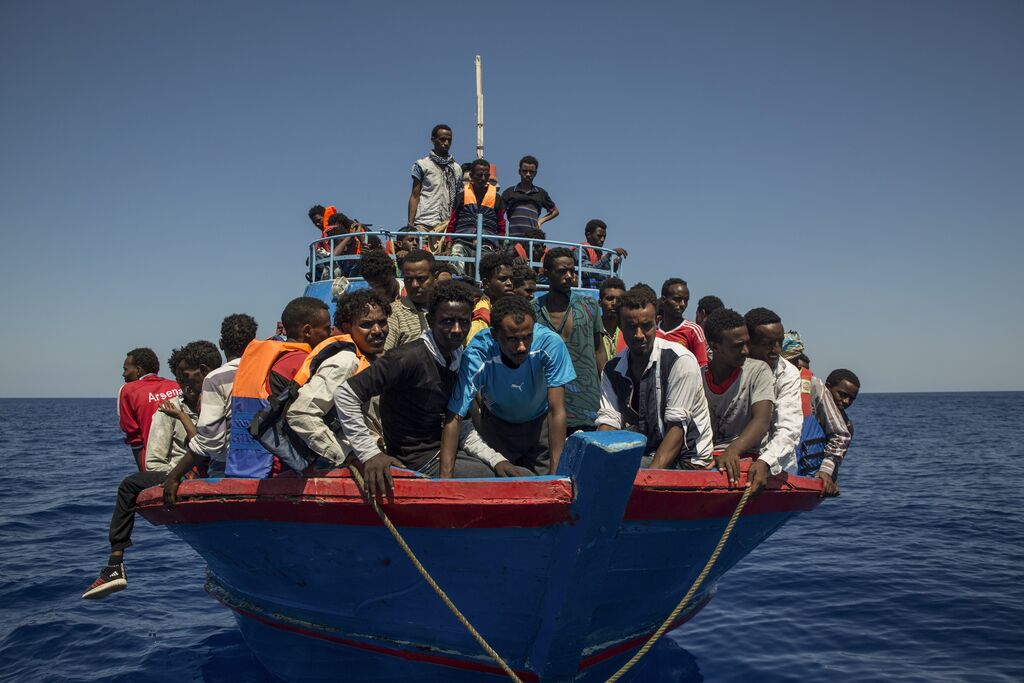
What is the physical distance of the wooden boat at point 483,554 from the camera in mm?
3742

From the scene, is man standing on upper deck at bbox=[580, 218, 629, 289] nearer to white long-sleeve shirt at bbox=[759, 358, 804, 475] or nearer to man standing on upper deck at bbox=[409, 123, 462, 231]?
man standing on upper deck at bbox=[409, 123, 462, 231]

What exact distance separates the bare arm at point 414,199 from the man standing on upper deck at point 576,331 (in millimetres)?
3818

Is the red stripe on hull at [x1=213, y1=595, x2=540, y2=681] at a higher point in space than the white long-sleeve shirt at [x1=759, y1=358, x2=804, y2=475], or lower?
lower

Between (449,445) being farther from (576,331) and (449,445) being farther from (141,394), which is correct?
(141,394)

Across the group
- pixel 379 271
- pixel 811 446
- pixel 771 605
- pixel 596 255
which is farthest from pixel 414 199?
pixel 771 605

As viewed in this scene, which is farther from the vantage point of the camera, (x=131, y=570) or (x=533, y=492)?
(x=131, y=570)

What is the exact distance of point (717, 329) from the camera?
427 centimetres

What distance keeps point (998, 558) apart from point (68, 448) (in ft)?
122

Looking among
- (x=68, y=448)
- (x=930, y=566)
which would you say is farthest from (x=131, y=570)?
(x=68, y=448)

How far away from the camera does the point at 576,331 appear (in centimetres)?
559

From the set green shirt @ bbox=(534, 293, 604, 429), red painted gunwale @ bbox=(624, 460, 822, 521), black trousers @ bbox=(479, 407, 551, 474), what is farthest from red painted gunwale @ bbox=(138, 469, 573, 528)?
green shirt @ bbox=(534, 293, 604, 429)

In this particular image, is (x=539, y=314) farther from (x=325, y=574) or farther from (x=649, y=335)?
(x=325, y=574)

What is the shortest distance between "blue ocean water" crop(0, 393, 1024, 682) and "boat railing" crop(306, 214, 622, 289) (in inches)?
182

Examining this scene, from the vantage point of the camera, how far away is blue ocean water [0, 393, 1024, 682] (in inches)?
285
